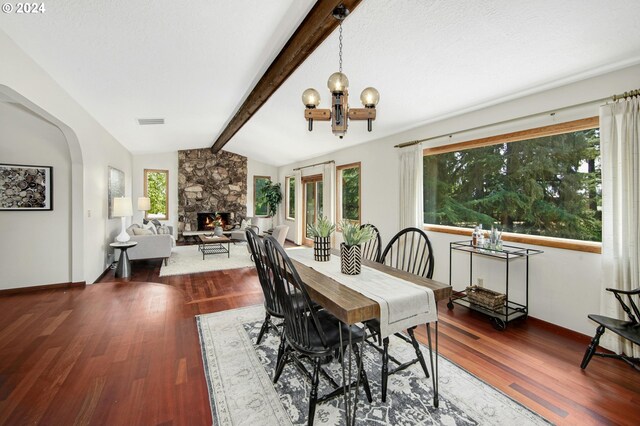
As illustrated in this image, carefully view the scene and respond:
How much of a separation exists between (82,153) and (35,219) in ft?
3.48

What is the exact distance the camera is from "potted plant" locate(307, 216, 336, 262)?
2357 mm

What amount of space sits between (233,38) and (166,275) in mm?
3965

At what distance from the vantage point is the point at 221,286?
4395 mm

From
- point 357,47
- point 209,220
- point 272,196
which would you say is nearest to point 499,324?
point 357,47

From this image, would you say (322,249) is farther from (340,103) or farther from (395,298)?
(340,103)

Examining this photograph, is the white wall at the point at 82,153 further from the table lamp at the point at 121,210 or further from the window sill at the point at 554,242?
the window sill at the point at 554,242

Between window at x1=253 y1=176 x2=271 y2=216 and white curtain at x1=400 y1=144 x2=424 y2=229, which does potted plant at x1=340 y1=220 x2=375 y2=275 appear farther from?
window at x1=253 y1=176 x2=271 y2=216

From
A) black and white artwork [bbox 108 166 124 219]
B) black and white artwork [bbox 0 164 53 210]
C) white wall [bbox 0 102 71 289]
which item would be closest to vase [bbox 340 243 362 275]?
white wall [bbox 0 102 71 289]

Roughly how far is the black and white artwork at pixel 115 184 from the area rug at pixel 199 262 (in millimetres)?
1451

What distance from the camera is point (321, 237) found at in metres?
2.41

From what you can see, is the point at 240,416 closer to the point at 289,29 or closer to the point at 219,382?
the point at 219,382

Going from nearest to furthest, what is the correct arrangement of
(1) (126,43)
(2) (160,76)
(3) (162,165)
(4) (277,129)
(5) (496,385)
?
(5) (496,385), (1) (126,43), (2) (160,76), (4) (277,129), (3) (162,165)

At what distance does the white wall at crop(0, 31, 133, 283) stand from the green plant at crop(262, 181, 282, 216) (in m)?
4.62

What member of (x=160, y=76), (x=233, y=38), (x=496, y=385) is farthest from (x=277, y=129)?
(x=496, y=385)
